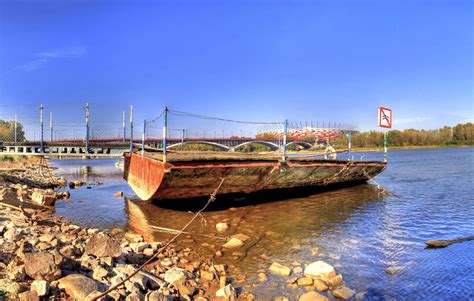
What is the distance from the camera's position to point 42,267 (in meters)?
3.94

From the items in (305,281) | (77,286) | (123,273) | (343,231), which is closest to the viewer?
(77,286)

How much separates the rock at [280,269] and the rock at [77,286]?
288 cm

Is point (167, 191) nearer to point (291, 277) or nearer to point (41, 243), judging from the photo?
point (41, 243)

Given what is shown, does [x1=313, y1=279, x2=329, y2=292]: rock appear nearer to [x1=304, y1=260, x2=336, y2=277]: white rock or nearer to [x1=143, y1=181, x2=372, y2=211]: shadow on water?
[x1=304, y1=260, x2=336, y2=277]: white rock

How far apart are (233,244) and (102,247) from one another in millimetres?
2732

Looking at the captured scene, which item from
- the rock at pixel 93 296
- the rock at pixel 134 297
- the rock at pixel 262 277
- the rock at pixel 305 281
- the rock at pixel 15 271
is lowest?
the rock at pixel 262 277

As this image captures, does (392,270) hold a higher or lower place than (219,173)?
lower

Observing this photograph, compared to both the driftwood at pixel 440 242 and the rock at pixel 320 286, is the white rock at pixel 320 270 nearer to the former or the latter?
the rock at pixel 320 286

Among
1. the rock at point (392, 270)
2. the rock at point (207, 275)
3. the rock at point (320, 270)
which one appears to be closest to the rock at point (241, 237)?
the rock at point (207, 275)

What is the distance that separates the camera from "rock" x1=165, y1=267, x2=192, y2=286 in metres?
4.82

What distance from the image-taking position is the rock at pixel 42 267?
3.88 meters

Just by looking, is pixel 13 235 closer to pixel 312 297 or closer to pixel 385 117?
pixel 312 297

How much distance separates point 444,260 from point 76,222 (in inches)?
361

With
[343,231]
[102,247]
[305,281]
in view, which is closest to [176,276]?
[102,247]
